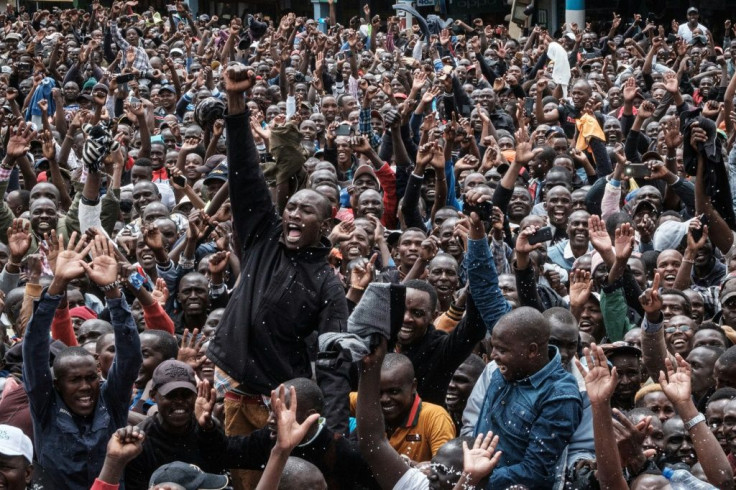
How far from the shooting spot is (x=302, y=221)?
473 centimetres

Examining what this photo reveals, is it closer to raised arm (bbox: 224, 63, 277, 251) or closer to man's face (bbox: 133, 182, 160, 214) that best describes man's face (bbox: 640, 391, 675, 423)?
raised arm (bbox: 224, 63, 277, 251)

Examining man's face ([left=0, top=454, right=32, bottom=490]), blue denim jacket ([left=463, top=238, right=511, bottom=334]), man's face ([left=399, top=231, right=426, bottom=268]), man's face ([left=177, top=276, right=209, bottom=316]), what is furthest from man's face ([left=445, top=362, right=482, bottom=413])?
man's face ([left=0, top=454, right=32, bottom=490])

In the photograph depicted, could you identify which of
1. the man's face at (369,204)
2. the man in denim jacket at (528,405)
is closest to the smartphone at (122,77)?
the man's face at (369,204)

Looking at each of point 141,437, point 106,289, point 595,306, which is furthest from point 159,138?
point 141,437

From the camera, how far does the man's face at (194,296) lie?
680cm

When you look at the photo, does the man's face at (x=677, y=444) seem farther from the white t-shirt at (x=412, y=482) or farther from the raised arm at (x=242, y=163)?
the raised arm at (x=242, y=163)

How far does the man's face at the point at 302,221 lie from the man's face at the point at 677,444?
5.52 feet

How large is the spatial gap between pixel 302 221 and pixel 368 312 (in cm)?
91

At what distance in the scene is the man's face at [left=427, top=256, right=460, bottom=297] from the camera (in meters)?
6.59

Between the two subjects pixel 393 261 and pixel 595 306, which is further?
pixel 393 261

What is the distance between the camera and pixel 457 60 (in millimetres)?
15602

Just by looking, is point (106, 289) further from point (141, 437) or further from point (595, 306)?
point (595, 306)

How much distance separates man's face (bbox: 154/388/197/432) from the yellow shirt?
0.68 metres

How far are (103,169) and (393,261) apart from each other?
348cm
